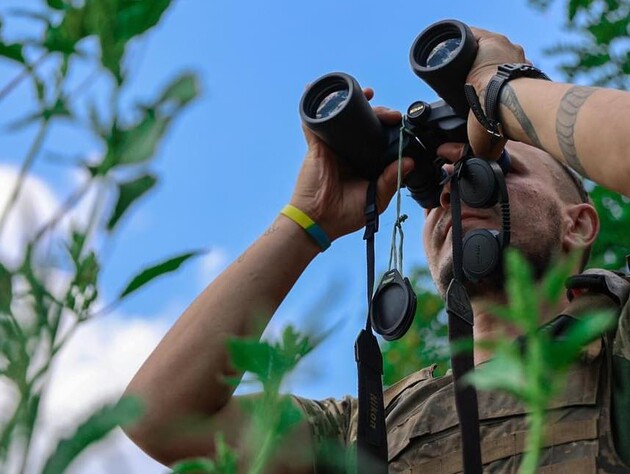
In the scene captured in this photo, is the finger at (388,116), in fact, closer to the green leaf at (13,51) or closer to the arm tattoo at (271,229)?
the arm tattoo at (271,229)

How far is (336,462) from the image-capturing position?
0.31 meters

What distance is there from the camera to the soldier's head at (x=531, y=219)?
198 cm

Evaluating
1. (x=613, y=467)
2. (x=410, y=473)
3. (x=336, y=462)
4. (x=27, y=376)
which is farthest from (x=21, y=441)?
(x=410, y=473)

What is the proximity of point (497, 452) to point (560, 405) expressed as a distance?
13cm

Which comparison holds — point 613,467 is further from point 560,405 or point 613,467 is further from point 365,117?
point 365,117

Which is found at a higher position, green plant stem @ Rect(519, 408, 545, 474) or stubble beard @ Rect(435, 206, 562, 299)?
stubble beard @ Rect(435, 206, 562, 299)

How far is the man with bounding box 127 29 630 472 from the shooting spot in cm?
150

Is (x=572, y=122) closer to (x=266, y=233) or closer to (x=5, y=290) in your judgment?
(x=266, y=233)

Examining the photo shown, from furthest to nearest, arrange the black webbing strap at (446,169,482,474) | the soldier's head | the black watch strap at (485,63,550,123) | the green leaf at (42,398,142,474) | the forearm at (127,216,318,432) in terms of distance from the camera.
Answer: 1. the soldier's head
2. the forearm at (127,216,318,432)
3. the black watch strap at (485,63,550,123)
4. the black webbing strap at (446,169,482,474)
5. the green leaf at (42,398,142,474)

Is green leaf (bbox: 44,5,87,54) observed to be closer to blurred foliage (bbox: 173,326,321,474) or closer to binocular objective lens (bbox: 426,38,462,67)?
blurred foliage (bbox: 173,326,321,474)

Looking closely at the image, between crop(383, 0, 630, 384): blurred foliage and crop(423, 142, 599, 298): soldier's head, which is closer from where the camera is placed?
crop(423, 142, 599, 298): soldier's head

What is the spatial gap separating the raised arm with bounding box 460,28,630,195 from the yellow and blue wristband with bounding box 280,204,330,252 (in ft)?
1.30

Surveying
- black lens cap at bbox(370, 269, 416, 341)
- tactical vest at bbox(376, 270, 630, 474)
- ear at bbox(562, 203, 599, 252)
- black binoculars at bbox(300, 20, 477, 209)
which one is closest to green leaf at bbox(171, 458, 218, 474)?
black lens cap at bbox(370, 269, 416, 341)

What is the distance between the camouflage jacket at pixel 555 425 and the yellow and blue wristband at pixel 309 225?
313 millimetres
